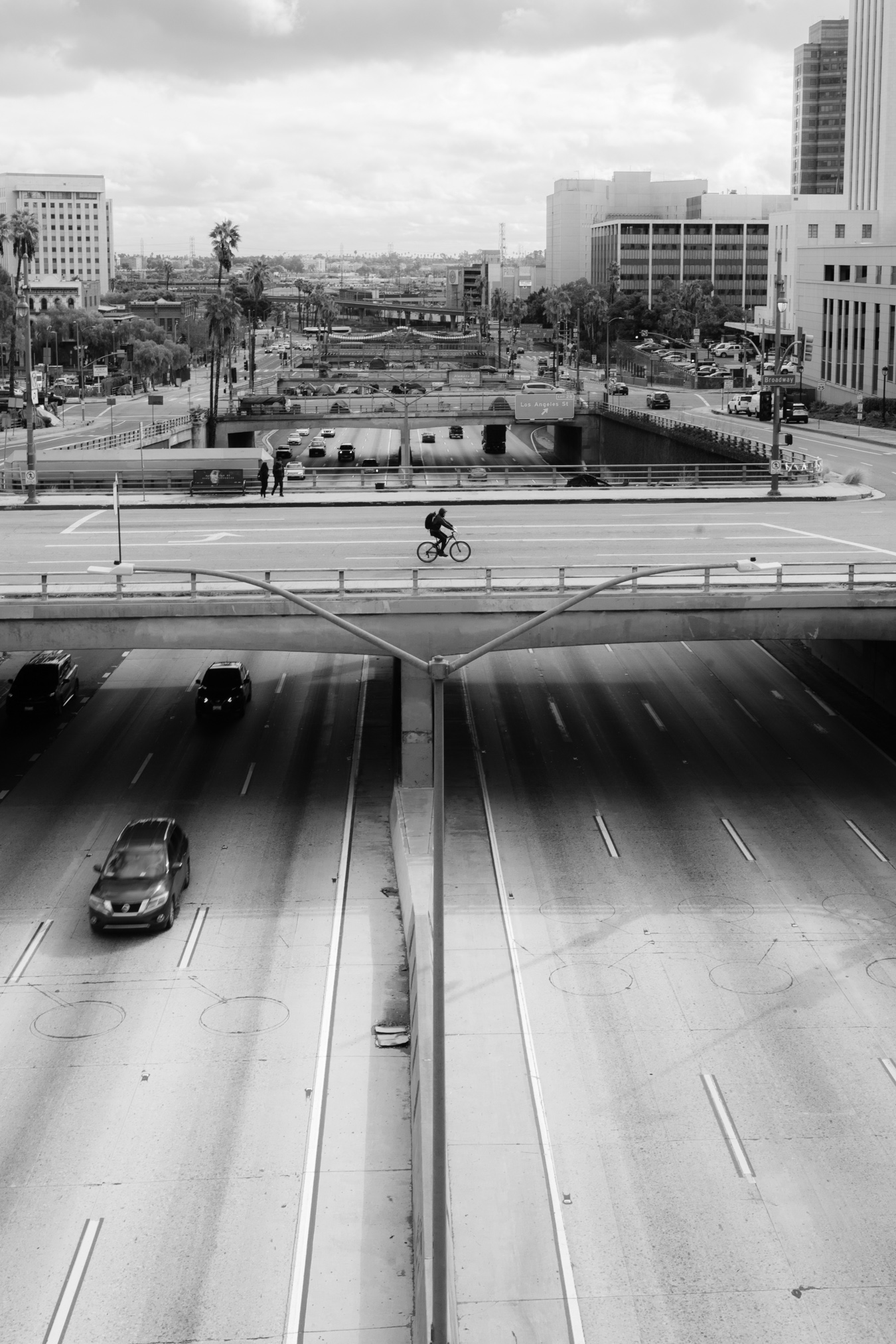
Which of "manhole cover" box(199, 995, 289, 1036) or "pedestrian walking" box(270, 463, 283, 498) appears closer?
"manhole cover" box(199, 995, 289, 1036)

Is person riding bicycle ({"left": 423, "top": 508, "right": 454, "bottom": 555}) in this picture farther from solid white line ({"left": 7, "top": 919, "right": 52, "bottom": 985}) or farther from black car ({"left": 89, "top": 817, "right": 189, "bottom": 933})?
solid white line ({"left": 7, "top": 919, "right": 52, "bottom": 985})

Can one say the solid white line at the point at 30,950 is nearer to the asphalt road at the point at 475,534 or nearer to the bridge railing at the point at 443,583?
the bridge railing at the point at 443,583

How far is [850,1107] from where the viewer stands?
2423 centimetres

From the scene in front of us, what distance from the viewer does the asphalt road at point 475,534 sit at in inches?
1692

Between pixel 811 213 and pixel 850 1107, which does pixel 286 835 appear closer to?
pixel 850 1107

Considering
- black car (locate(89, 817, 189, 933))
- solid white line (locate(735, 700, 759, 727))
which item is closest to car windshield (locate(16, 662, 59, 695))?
black car (locate(89, 817, 189, 933))

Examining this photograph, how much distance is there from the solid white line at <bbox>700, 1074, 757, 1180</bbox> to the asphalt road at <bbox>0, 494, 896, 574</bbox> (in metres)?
18.3

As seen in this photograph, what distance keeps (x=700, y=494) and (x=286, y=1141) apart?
1573 inches

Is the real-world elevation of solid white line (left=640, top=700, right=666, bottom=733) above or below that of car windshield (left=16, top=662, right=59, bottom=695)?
below

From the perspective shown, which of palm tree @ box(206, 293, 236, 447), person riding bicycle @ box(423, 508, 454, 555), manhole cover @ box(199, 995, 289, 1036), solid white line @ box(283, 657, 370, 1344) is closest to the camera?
solid white line @ box(283, 657, 370, 1344)

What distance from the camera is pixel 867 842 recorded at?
35844 mm

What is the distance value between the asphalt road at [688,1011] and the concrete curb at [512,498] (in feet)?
40.4

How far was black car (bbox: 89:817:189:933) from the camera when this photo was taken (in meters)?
30.9

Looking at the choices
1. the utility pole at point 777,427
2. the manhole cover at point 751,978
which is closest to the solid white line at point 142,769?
the manhole cover at point 751,978
